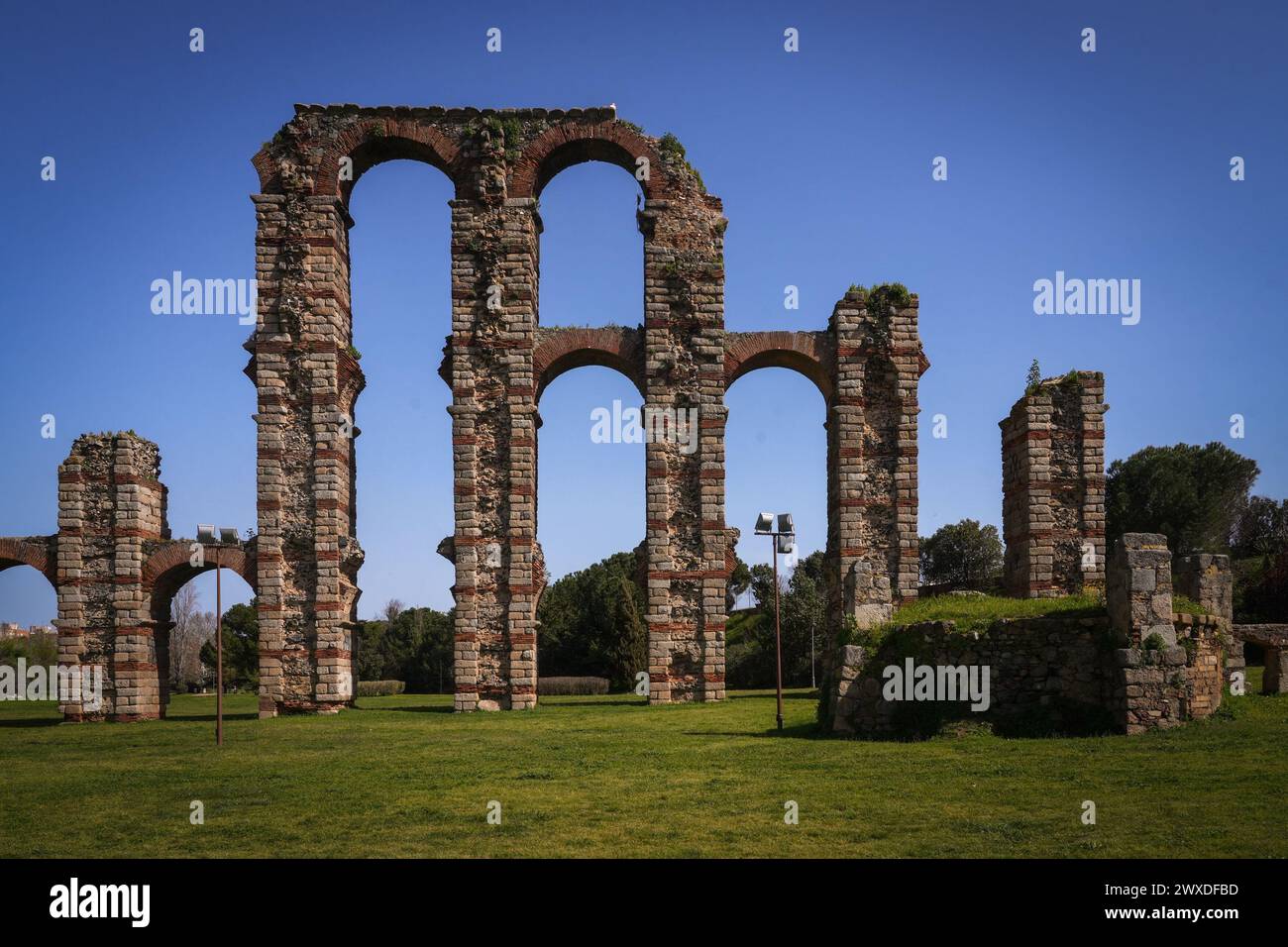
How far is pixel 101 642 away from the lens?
26.7 metres

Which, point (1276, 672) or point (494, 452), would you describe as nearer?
point (1276, 672)

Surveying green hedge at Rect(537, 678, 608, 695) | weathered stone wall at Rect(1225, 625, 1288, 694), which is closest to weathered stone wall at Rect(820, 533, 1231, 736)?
weathered stone wall at Rect(1225, 625, 1288, 694)

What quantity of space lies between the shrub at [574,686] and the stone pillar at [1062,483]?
2064 centimetres

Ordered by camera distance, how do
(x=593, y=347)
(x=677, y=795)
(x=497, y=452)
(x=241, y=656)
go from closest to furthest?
1. (x=677, y=795)
2. (x=497, y=452)
3. (x=593, y=347)
4. (x=241, y=656)

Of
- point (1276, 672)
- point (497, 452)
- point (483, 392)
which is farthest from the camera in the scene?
point (483, 392)

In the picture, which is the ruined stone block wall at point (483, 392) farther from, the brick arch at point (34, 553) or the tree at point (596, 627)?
the tree at point (596, 627)

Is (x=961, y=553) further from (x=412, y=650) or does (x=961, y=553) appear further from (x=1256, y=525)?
(x=412, y=650)

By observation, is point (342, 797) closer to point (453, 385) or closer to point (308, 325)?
point (453, 385)

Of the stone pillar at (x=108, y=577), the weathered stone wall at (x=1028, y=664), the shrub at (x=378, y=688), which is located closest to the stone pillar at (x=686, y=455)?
the weathered stone wall at (x=1028, y=664)

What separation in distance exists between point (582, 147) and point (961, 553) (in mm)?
49568

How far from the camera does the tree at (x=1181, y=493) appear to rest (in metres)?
48.7

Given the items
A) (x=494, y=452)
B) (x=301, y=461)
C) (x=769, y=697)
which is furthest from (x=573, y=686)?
(x=301, y=461)

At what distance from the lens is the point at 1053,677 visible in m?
14.6
